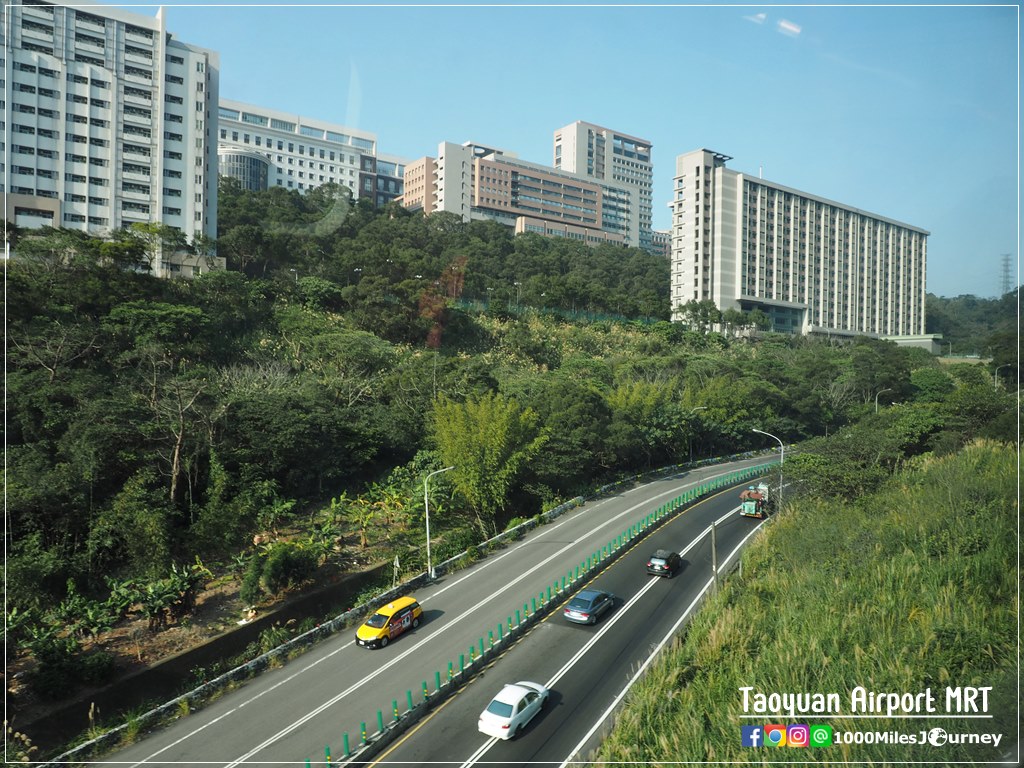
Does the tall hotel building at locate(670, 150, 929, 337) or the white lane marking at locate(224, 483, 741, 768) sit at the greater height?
the tall hotel building at locate(670, 150, 929, 337)

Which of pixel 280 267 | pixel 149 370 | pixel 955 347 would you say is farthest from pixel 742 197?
pixel 149 370

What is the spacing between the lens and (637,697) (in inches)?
612

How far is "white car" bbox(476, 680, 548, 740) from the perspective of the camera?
15.5 metres

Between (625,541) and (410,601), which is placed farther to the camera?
(625,541)

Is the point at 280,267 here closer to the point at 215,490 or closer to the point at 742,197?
the point at 215,490

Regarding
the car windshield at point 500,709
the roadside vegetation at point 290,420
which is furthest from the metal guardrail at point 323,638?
the roadside vegetation at point 290,420

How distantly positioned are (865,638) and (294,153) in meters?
125

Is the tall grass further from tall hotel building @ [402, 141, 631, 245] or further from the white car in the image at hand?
tall hotel building @ [402, 141, 631, 245]

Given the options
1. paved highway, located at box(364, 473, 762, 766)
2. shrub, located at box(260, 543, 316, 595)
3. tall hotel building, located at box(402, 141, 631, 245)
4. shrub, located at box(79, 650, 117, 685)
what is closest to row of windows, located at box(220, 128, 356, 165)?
tall hotel building, located at box(402, 141, 631, 245)

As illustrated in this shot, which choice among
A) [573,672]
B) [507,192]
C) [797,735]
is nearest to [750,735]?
[797,735]

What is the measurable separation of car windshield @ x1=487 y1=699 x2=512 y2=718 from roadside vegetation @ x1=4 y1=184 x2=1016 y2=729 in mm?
12886

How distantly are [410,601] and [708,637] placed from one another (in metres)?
10.5

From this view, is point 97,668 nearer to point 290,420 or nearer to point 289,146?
point 290,420

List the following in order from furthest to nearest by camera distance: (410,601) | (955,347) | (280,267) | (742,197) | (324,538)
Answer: (742,197), (955,347), (280,267), (324,538), (410,601)
